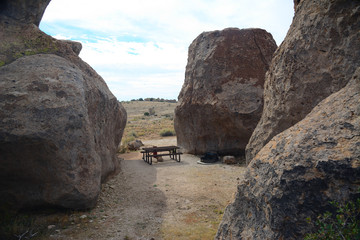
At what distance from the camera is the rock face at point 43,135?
525cm

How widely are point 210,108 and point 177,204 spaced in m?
5.80

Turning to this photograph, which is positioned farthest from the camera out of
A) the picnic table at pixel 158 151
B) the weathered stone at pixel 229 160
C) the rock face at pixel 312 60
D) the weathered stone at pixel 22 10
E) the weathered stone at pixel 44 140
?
the picnic table at pixel 158 151

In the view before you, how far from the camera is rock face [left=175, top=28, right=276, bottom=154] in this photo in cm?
1123

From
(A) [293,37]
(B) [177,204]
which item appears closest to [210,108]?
(B) [177,204]

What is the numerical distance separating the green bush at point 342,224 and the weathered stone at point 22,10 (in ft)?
25.4

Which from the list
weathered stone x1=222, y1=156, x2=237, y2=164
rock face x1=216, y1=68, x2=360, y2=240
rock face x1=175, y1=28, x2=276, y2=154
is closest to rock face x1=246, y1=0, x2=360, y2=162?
rock face x1=216, y1=68, x2=360, y2=240

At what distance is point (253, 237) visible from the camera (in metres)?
3.01

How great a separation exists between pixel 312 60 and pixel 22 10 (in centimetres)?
689

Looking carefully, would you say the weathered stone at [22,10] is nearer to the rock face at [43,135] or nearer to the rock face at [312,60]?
the rock face at [43,135]

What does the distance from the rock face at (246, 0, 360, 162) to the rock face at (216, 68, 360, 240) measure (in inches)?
36.6

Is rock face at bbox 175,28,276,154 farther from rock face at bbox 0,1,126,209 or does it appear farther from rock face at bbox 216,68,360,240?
rock face at bbox 216,68,360,240

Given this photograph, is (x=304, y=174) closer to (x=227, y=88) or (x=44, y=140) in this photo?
(x=44, y=140)

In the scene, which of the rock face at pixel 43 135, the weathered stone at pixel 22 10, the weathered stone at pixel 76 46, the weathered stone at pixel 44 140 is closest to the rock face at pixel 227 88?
the weathered stone at pixel 76 46

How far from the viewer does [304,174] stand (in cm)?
270
